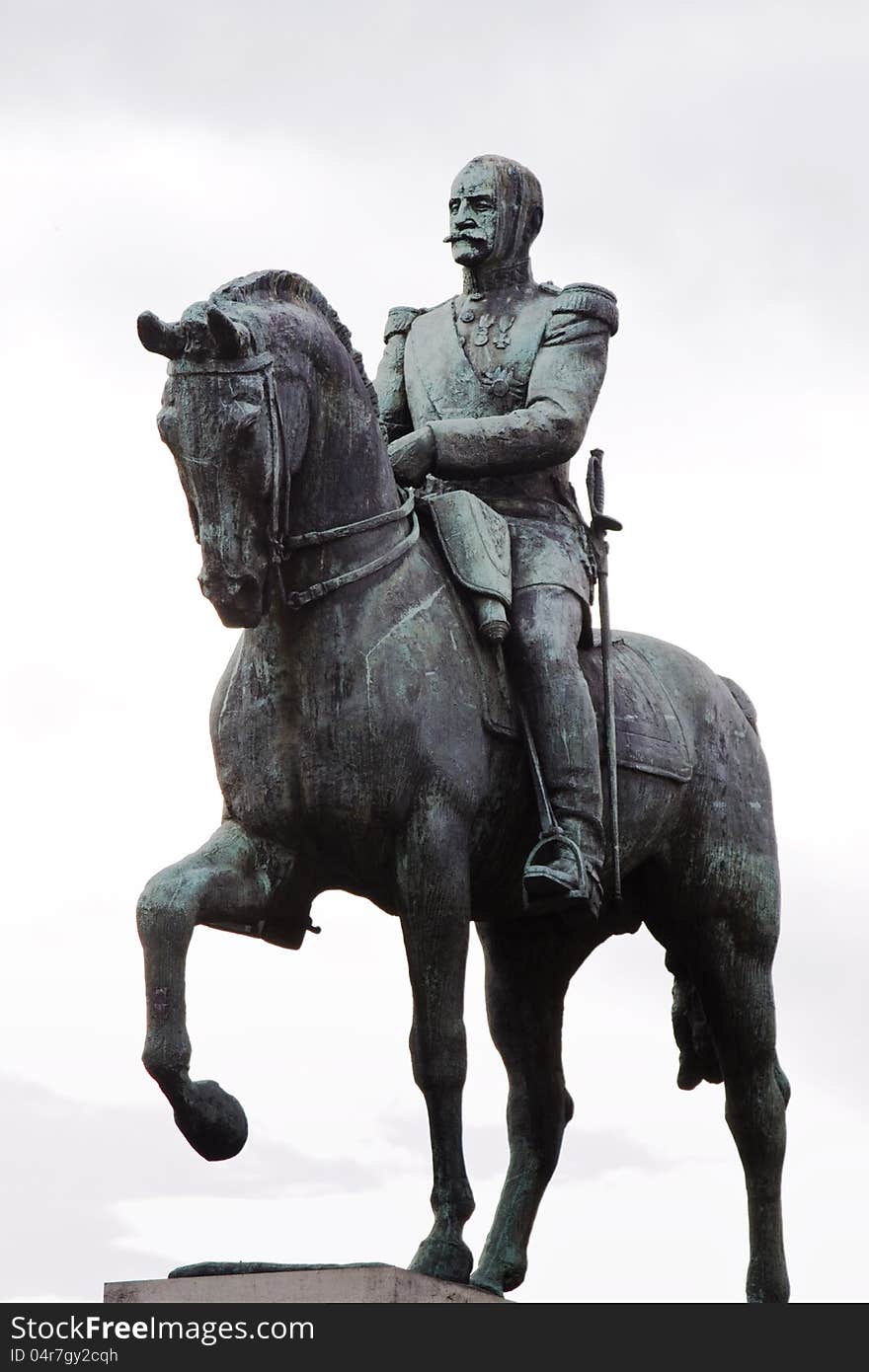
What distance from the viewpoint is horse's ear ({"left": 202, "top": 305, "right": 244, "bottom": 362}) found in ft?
41.7

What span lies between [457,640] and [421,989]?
4.97 feet

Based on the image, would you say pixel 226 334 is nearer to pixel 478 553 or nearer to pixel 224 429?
pixel 224 429

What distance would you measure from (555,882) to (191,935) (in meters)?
1.56

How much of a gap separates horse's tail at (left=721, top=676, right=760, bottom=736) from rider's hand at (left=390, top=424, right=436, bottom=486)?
2.19 metres

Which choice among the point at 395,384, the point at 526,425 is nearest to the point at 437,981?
the point at 526,425

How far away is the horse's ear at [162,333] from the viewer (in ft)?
42.1

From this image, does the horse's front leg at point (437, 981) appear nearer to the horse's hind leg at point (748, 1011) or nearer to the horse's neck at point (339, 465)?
the horse's neck at point (339, 465)

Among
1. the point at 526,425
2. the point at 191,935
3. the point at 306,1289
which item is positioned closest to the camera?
the point at 306,1289

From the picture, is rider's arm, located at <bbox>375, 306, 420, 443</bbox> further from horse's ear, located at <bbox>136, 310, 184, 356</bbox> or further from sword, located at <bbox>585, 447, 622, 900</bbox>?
horse's ear, located at <bbox>136, 310, 184, 356</bbox>

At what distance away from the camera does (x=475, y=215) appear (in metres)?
14.9

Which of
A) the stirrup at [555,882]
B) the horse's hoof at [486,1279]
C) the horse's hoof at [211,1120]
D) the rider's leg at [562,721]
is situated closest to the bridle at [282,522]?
the rider's leg at [562,721]

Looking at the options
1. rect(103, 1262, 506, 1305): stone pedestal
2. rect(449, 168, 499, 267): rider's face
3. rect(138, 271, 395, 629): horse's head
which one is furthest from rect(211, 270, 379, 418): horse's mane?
rect(103, 1262, 506, 1305): stone pedestal

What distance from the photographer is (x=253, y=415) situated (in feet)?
42.0
